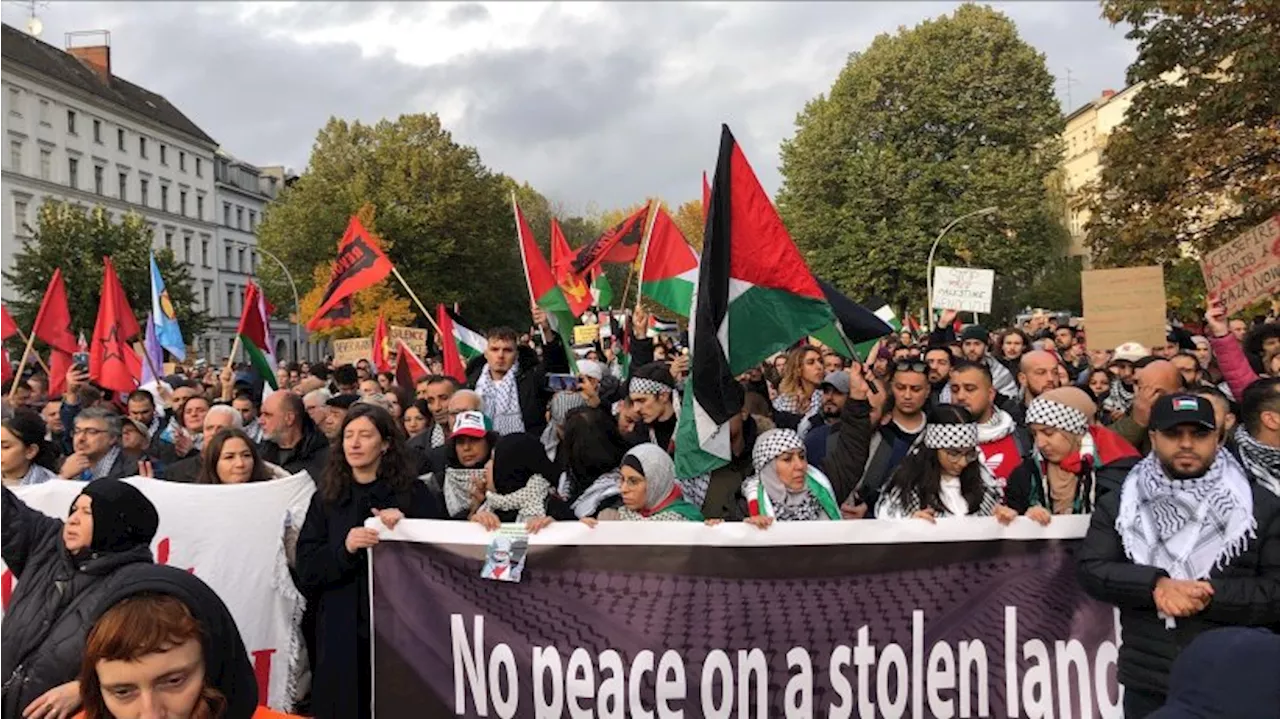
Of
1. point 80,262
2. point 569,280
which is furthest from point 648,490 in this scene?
point 80,262

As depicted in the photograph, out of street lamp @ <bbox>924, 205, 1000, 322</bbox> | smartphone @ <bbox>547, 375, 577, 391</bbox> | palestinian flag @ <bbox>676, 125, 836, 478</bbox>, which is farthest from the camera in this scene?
street lamp @ <bbox>924, 205, 1000, 322</bbox>

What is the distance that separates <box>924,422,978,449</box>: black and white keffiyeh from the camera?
4441mm

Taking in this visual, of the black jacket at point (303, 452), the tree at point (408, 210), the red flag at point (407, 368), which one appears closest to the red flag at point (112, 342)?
the red flag at point (407, 368)

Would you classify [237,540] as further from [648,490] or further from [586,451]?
[648,490]

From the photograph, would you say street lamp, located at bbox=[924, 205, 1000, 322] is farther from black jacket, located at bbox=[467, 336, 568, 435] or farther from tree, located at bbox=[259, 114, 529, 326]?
black jacket, located at bbox=[467, 336, 568, 435]

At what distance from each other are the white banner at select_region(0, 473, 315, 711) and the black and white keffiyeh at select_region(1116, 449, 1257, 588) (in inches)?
137

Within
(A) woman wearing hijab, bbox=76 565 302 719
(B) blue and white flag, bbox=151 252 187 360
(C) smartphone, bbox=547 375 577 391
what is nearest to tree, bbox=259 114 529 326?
(B) blue and white flag, bbox=151 252 187 360

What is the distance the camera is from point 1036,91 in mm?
40219

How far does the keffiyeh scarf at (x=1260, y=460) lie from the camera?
14.0 ft

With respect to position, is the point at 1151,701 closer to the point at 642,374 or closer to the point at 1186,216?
the point at 642,374

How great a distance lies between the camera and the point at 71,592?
3.29 m

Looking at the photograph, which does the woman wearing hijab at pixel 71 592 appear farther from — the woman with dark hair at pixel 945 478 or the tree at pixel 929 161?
the tree at pixel 929 161

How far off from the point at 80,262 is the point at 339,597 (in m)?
38.4

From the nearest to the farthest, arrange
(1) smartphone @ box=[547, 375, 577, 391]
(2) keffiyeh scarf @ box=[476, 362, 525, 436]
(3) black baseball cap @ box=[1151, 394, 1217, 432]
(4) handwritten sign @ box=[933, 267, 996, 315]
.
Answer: (3) black baseball cap @ box=[1151, 394, 1217, 432] → (2) keffiyeh scarf @ box=[476, 362, 525, 436] → (1) smartphone @ box=[547, 375, 577, 391] → (4) handwritten sign @ box=[933, 267, 996, 315]
